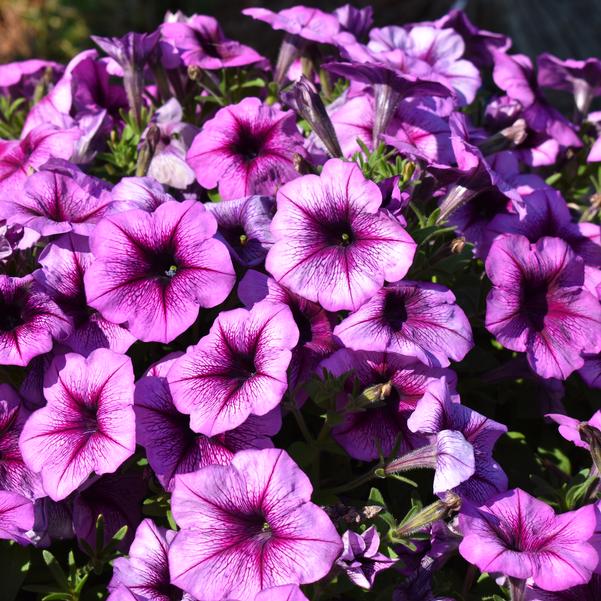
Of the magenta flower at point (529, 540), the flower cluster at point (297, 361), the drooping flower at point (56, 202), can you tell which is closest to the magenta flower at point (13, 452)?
the flower cluster at point (297, 361)

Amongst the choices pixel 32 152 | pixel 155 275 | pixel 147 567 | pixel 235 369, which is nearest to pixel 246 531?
pixel 147 567

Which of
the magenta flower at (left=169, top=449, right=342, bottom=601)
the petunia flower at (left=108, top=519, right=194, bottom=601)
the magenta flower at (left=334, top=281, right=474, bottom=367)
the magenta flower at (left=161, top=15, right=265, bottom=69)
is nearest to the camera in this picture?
the magenta flower at (left=169, top=449, right=342, bottom=601)

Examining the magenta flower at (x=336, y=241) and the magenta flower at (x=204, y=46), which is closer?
the magenta flower at (x=336, y=241)

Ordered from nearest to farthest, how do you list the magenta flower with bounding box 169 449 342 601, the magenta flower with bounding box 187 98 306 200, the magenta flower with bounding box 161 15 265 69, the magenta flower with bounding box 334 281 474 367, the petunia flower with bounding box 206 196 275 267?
the magenta flower with bounding box 169 449 342 601
the magenta flower with bounding box 334 281 474 367
the petunia flower with bounding box 206 196 275 267
the magenta flower with bounding box 187 98 306 200
the magenta flower with bounding box 161 15 265 69

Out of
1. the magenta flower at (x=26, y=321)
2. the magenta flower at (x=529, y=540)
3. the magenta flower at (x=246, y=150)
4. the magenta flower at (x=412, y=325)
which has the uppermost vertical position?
the magenta flower at (x=246, y=150)

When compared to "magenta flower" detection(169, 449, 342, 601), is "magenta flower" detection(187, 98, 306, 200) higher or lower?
higher

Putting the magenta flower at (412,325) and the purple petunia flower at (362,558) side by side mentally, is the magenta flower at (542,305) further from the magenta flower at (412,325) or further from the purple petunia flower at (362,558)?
the purple petunia flower at (362,558)

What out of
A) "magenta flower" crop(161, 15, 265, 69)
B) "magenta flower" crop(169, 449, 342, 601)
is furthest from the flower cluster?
"magenta flower" crop(161, 15, 265, 69)

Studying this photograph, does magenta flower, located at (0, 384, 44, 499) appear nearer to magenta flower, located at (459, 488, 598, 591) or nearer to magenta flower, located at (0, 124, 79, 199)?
magenta flower, located at (0, 124, 79, 199)
